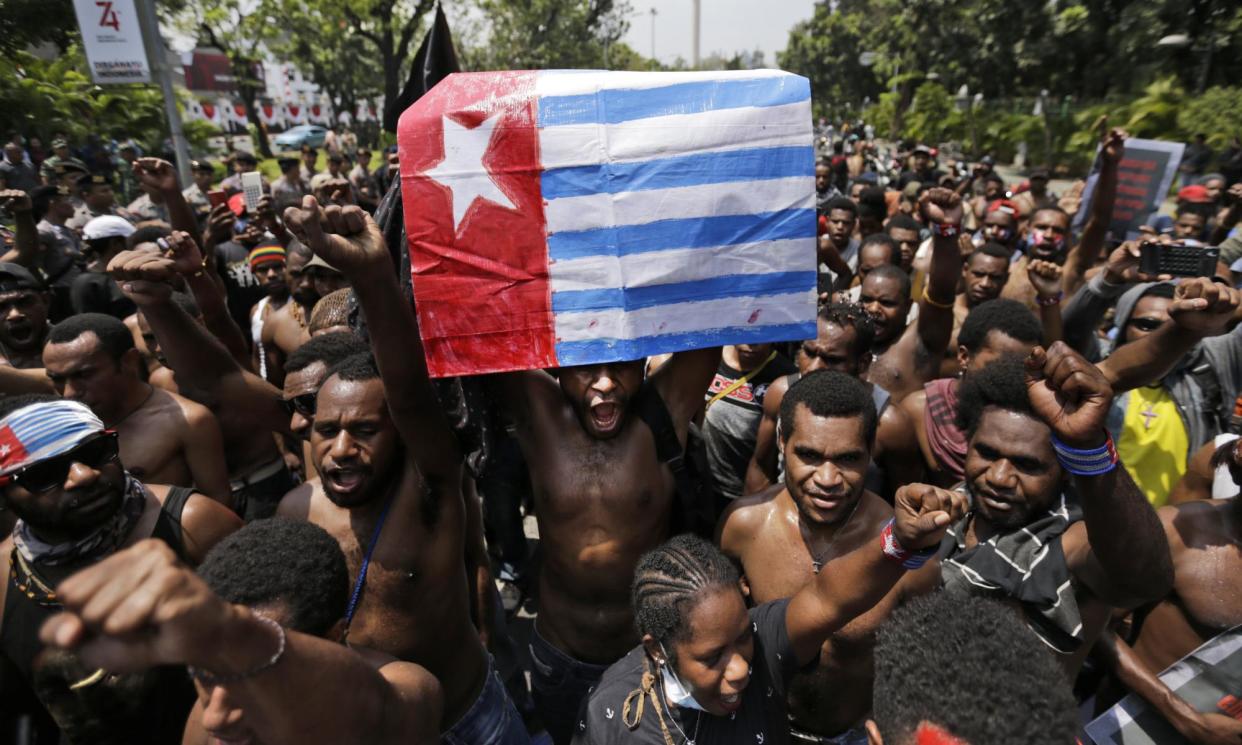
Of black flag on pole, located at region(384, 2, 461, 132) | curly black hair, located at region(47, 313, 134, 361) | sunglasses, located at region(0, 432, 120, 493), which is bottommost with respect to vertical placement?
sunglasses, located at region(0, 432, 120, 493)

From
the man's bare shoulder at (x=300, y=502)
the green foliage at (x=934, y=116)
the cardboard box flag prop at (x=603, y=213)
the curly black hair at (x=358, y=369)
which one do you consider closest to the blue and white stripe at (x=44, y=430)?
the man's bare shoulder at (x=300, y=502)

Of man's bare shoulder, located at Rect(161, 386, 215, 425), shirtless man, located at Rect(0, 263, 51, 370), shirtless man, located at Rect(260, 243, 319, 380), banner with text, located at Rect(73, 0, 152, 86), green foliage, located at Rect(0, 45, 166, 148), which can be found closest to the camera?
man's bare shoulder, located at Rect(161, 386, 215, 425)

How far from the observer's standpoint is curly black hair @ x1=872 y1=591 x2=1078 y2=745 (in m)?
1.26

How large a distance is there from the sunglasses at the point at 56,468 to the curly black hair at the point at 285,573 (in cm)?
85

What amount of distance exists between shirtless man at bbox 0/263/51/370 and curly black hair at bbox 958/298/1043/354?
5289 mm

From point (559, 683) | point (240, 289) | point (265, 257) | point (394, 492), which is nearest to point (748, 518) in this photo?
point (559, 683)

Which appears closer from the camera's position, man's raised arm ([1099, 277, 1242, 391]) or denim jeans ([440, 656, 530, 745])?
man's raised arm ([1099, 277, 1242, 391])

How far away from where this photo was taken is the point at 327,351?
120 inches

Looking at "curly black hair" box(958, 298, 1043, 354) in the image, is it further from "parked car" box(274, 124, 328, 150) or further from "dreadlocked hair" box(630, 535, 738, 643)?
"parked car" box(274, 124, 328, 150)

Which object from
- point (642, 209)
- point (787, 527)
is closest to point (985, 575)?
point (787, 527)

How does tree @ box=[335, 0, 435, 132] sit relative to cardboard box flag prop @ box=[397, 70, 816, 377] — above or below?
above

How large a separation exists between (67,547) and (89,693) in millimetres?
472

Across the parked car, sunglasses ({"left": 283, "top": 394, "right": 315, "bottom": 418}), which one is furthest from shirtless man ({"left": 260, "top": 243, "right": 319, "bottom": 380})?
the parked car

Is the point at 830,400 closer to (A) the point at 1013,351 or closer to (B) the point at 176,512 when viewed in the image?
(A) the point at 1013,351
